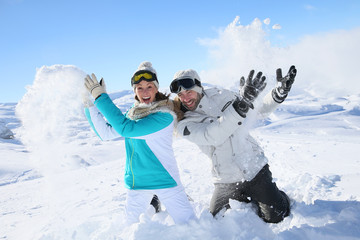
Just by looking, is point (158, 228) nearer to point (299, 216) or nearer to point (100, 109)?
point (100, 109)

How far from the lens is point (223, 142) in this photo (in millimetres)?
2803

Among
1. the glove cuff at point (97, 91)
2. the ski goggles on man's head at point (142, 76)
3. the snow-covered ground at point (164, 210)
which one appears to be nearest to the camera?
the snow-covered ground at point (164, 210)

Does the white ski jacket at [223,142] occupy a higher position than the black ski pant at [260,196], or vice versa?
the white ski jacket at [223,142]

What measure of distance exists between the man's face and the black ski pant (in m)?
0.97

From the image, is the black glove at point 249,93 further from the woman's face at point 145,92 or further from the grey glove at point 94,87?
the grey glove at point 94,87

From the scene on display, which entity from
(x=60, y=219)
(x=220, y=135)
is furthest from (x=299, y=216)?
(x=60, y=219)

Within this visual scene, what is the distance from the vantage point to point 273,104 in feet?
9.86

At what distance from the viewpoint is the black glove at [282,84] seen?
8.91ft

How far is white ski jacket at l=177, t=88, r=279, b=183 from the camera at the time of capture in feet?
8.99

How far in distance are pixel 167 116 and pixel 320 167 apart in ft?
13.0

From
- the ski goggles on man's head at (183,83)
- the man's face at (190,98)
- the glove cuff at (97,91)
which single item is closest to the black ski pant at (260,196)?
the man's face at (190,98)

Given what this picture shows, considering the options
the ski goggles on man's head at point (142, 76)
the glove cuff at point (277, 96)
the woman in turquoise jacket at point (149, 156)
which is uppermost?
the ski goggles on man's head at point (142, 76)

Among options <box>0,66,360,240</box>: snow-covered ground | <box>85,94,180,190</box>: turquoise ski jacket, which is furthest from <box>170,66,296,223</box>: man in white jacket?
<box>85,94,180,190</box>: turquoise ski jacket

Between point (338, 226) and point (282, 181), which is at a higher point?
point (338, 226)
